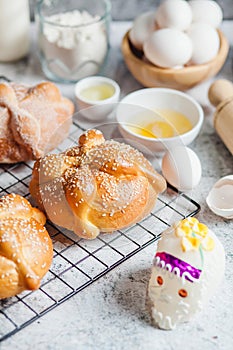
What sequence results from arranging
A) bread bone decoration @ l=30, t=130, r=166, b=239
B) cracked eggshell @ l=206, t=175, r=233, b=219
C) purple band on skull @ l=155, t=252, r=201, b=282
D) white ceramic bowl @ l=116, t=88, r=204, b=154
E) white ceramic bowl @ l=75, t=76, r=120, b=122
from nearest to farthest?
purple band on skull @ l=155, t=252, r=201, b=282 → bread bone decoration @ l=30, t=130, r=166, b=239 → cracked eggshell @ l=206, t=175, r=233, b=219 → white ceramic bowl @ l=116, t=88, r=204, b=154 → white ceramic bowl @ l=75, t=76, r=120, b=122

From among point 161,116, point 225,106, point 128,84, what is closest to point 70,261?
point 161,116

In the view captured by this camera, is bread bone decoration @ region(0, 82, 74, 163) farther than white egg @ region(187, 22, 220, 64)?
No

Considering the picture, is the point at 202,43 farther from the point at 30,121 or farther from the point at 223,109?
the point at 30,121

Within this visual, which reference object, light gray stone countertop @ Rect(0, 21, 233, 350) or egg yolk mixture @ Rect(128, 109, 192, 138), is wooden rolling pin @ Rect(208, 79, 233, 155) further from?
light gray stone countertop @ Rect(0, 21, 233, 350)

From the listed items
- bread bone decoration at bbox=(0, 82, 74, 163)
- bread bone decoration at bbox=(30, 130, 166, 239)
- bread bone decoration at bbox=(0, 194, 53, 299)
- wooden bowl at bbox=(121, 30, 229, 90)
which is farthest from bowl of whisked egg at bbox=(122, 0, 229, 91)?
bread bone decoration at bbox=(0, 194, 53, 299)

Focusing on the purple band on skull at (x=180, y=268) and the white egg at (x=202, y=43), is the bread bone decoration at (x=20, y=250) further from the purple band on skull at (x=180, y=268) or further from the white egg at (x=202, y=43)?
the white egg at (x=202, y=43)

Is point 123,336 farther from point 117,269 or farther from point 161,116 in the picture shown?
point 161,116

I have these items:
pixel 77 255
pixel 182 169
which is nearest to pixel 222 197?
pixel 182 169

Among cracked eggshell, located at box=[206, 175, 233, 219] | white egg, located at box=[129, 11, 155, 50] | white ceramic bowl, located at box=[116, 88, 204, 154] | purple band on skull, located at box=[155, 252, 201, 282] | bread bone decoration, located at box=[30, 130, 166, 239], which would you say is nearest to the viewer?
purple band on skull, located at box=[155, 252, 201, 282]
